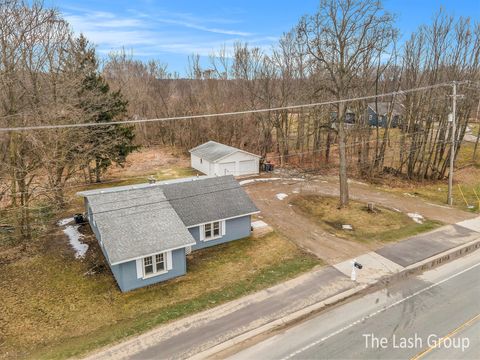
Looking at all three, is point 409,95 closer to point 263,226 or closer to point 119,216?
point 263,226

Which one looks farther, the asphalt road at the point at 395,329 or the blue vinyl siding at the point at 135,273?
the blue vinyl siding at the point at 135,273

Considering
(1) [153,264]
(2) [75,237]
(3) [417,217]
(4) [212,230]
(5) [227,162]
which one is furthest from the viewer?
(5) [227,162]

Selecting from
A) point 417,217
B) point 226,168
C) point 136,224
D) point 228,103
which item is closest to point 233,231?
point 136,224

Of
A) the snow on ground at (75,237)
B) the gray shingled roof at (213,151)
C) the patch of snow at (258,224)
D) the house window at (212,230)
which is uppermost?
the gray shingled roof at (213,151)

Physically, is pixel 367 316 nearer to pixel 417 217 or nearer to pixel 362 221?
pixel 362 221

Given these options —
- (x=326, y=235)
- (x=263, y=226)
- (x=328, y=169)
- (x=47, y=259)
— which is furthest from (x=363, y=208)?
(x=47, y=259)

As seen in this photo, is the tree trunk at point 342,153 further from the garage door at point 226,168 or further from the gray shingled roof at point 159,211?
the garage door at point 226,168

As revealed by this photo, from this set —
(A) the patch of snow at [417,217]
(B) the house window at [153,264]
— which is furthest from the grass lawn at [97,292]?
(A) the patch of snow at [417,217]
